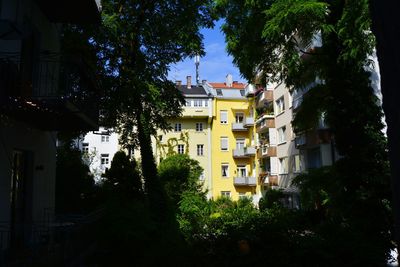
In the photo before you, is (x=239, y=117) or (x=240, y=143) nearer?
(x=240, y=143)

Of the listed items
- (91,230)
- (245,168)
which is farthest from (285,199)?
(91,230)

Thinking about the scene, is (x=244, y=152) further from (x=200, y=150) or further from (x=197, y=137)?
(x=197, y=137)

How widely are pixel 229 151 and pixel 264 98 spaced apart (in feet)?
43.8

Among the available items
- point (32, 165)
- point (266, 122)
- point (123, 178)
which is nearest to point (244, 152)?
point (266, 122)

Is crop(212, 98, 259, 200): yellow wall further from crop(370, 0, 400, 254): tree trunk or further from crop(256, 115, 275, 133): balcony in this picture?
crop(370, 0, 400, 254): tree trunk

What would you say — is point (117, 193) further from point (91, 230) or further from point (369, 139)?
point (369, 139)

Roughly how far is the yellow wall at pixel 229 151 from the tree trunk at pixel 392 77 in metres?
49.9

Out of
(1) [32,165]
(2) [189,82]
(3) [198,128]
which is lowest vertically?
(1) [32,165]

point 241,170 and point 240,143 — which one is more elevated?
point 240,143

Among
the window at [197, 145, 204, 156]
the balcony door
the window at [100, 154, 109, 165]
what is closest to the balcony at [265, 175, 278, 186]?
the window at [197, 145, 204, 156]

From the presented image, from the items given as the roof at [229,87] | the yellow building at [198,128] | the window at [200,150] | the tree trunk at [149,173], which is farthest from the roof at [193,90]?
the tree trunk at [149,173]

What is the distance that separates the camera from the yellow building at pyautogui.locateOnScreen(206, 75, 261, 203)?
53156 mm

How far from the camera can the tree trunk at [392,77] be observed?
2592mm

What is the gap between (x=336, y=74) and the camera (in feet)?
43.9
